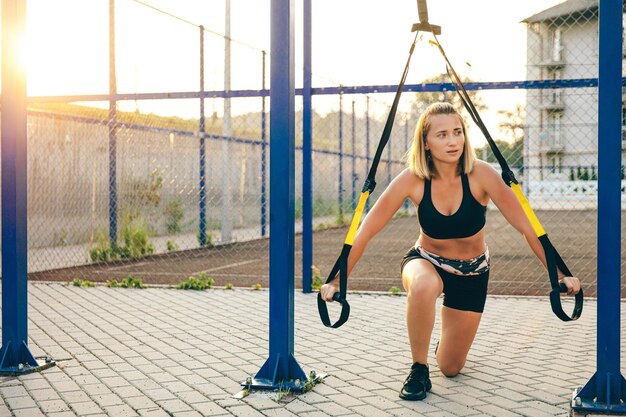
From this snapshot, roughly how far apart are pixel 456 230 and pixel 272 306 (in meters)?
1.21

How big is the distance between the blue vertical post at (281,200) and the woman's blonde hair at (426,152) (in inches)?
Result: 31.6

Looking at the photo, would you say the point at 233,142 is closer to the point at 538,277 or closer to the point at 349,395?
the point at 538,277

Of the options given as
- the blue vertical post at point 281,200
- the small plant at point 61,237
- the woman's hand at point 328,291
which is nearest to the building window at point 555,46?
the small plant at point 61,237

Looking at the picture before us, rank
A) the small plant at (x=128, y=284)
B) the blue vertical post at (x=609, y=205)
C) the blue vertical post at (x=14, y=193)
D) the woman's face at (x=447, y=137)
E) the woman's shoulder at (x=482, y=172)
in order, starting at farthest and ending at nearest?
1. the small plant at (x=128, y=284)
2. the blue vertical post at (x=14, y=193)
3. the woman's shoulder at (x=482, y=172)
4. the woman's face at (x=447, y=137)
5. the blue vertical post at (x=609, y=205)

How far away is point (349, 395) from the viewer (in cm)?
407

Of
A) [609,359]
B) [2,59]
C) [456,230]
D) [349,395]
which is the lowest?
[349,395]

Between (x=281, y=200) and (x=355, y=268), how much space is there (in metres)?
6.71

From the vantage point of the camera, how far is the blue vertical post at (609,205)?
12.0 ft

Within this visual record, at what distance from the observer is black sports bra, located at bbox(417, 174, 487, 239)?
4309 millimetres

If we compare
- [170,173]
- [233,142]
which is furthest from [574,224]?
[170,173]

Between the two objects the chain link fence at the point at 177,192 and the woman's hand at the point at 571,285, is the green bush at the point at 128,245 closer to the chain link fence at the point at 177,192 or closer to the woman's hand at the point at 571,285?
the chain link fence at the point at 177,192

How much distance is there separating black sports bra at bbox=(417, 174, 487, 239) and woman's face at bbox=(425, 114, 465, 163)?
0.18m

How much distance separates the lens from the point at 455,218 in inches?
169

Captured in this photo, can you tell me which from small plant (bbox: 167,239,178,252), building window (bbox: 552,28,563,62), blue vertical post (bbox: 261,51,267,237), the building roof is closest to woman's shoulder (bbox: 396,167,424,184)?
the building roof
